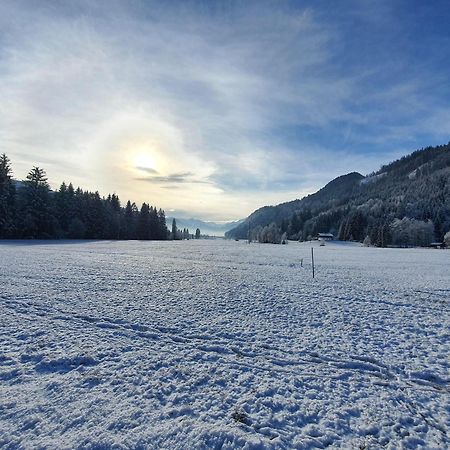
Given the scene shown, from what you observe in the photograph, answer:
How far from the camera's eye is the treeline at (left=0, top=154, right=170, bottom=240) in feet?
215

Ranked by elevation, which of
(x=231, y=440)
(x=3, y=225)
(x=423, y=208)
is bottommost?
Answer: (x=231, y=440)

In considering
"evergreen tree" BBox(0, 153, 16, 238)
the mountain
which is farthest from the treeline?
the mountain

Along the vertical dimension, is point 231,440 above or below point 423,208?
below

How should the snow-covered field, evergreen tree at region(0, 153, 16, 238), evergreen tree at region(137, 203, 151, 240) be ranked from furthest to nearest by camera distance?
evergreen tree at region(137, 203, 151, 240) < evergreen tree at region(0, 153, 16, 238) < the snow-covered field

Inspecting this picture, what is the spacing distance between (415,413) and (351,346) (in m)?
3.18

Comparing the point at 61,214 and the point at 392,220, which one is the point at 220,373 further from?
the point at 392,220

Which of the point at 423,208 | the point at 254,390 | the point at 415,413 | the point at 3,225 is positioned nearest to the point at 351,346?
the point at 415,413

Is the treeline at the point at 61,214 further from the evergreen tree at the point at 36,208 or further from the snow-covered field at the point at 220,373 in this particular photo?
the snow-covered field at the point at 220,373

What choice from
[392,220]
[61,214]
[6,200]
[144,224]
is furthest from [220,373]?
[392,220]

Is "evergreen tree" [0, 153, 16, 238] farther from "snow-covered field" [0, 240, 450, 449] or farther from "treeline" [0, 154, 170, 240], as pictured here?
"snow-covered field" [0, 240, 450, 449]

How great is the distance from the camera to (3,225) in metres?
→ 63.0

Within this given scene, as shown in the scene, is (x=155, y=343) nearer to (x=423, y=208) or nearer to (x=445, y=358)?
(x=445, y=358)

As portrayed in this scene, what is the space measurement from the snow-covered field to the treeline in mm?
63263

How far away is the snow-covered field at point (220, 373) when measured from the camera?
4918mm
